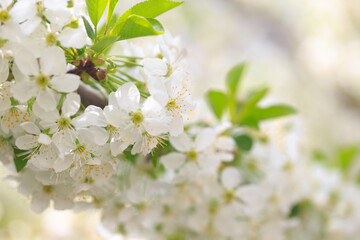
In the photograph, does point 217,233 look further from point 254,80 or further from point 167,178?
point 254,80

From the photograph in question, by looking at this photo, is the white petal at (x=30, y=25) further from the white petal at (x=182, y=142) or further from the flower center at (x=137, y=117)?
the white petal at (x=182, y=142)

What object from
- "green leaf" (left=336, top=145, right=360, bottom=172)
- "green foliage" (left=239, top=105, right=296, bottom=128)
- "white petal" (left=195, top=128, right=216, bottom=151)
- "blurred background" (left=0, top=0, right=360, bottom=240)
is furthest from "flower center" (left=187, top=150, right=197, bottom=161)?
"blurred background" (left=0, top=0, right=360, bottom=240)

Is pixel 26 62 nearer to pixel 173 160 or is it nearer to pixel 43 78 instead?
pixel 43 78

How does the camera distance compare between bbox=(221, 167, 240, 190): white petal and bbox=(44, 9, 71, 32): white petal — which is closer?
bbox=(44, 9, 71, 32): white petal

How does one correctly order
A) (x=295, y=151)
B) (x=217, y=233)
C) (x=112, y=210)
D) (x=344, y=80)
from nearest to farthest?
(x=112, y=210), (x=217, y=233), (x=295, y=151), (x=344, y=80)

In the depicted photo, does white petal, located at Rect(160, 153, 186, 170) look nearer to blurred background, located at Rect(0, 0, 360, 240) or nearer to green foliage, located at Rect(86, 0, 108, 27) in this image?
green foliage, located at Rect(86, 0, 108, 27)

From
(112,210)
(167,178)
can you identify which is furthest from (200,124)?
(112,210)

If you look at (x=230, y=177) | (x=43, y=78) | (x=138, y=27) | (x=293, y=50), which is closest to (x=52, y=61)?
(x=43, y=78)
